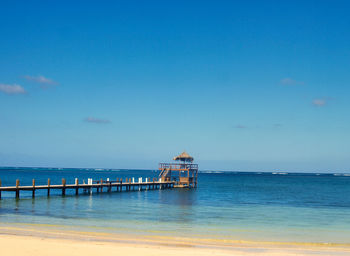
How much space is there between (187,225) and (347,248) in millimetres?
9378

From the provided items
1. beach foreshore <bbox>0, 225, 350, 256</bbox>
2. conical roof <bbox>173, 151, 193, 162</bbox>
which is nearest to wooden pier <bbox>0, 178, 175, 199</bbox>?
conical roof <bbox>173, 151, 193, 162</bbox>

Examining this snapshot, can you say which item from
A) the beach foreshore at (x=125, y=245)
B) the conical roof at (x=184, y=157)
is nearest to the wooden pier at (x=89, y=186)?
the conical roof at (x=184, y=157)

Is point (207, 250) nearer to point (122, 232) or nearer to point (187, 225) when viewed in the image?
point (122, 232)

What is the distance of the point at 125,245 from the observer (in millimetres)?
16172

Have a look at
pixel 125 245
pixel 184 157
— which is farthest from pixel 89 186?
pixel 125 245

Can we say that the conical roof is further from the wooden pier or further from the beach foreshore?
the beach foreshore

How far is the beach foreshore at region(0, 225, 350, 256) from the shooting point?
14.6 m

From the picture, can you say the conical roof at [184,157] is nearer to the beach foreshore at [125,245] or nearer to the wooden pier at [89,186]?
the wooden pier at [89,186]

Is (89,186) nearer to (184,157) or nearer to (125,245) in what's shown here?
(184,157)

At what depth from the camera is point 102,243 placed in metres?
→ 16.4

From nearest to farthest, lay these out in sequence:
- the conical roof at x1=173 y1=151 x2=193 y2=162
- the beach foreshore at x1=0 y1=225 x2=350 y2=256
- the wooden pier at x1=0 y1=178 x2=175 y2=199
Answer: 1. the beach foreshore at x1=0 y1=225 x2=350 y2=256
2. the wooden pier at x1=0 y1=178 x2=175 y2=199
3. the conical roof at x1=173 y1=151 x2=193 y2=162

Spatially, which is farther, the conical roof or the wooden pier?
the conical roof

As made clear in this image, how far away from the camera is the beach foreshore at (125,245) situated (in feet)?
47.8

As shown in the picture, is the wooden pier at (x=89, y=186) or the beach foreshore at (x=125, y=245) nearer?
the beach foreshore at (x=125, y=245)
